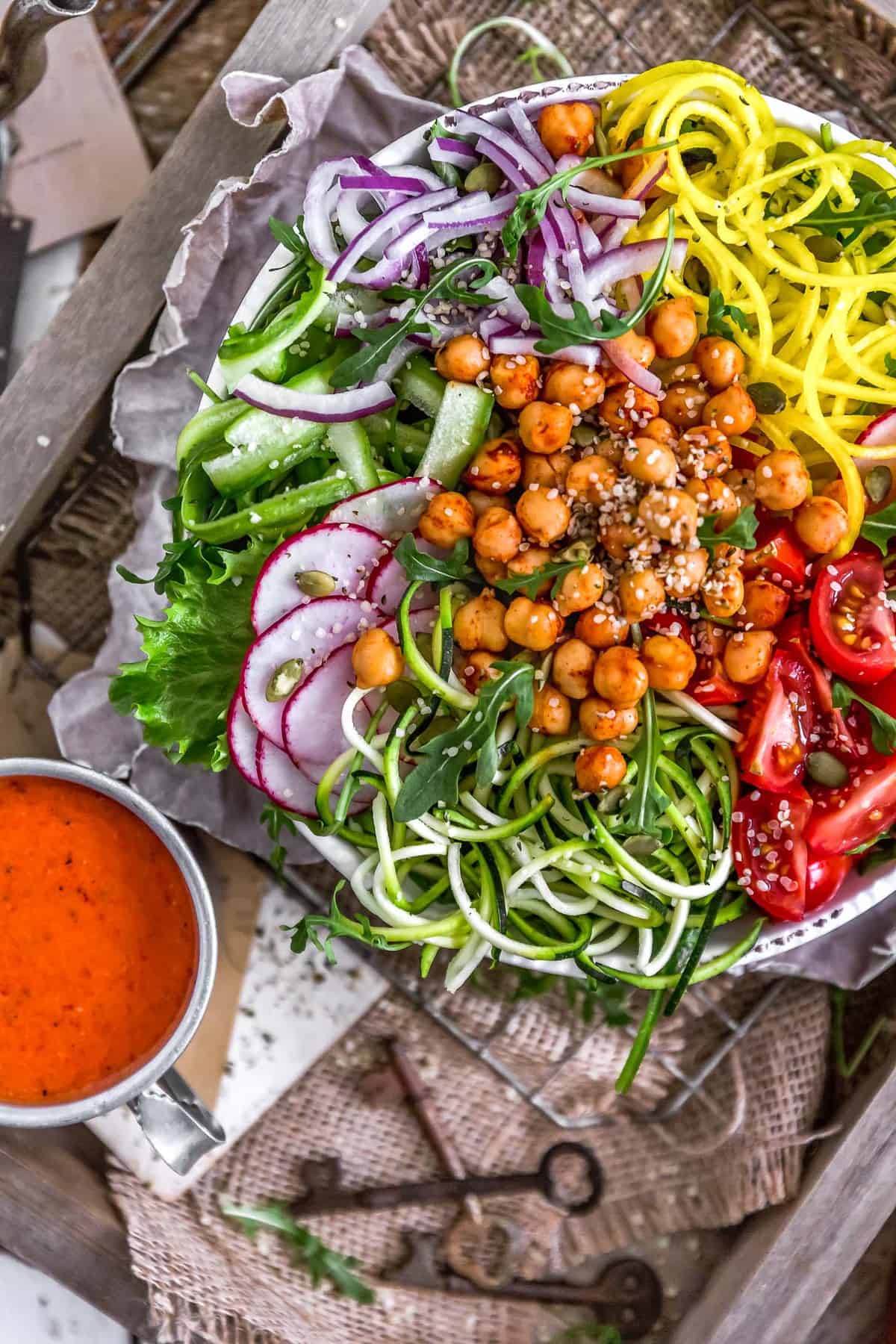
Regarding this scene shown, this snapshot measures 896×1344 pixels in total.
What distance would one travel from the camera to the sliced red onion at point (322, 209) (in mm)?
1886

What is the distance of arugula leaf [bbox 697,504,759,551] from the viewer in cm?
179

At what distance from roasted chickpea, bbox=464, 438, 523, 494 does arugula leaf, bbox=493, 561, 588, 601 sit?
14cm

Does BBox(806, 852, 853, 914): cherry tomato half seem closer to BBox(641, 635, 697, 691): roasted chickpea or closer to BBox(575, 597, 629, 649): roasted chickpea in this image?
BBox(641, 635, 697, 691): roasted chickpea

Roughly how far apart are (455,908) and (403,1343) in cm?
108

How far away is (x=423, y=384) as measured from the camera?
6.34 ft

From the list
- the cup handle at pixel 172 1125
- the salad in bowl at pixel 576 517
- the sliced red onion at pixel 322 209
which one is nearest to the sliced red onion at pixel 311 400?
the salad in bowl at pixel 576 517

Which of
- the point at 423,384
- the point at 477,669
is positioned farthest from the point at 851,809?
the point at 423,384

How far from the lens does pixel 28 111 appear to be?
2459 mm

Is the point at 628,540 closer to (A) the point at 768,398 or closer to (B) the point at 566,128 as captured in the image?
(A) the point at 768,398

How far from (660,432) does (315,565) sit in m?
0.58

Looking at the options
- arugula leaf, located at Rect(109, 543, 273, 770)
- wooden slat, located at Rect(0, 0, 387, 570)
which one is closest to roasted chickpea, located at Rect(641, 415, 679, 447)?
arugula leaf, located at Rect(109, 543, 273, 770)

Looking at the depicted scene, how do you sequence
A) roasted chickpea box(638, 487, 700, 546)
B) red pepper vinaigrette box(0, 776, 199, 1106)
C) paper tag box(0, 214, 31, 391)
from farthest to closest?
1. paper tag box(0, 214, 31, 391)
2. red pepper vinaigrette box(0, 776, 199, 1106)
3. roasted chickpea box(638, 487, 700, 546)

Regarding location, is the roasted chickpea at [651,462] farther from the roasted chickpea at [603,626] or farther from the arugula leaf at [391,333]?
the arugula leaf at [391,333]

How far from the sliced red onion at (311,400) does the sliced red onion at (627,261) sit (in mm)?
369
